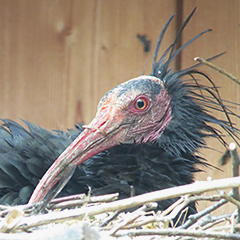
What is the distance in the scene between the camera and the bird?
6.79 feet

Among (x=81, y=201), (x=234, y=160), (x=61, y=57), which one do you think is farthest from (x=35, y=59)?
(x=234, y=160)

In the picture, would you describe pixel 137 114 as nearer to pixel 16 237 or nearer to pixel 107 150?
pixel 107 150

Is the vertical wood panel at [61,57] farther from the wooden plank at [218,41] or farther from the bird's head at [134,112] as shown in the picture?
the bird's head at [134,112]

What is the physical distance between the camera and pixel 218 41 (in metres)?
2.77

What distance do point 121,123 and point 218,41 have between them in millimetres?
1012

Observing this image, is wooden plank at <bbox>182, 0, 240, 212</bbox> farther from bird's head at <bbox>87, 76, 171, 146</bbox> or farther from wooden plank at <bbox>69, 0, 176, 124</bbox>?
bird's head at <bbox>87, 76, 171, 146</bbox>

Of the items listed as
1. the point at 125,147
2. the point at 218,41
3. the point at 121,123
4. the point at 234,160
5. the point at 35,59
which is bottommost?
the point at 125,147

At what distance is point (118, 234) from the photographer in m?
1.04

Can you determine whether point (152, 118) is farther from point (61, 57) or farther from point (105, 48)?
point (61, 57)

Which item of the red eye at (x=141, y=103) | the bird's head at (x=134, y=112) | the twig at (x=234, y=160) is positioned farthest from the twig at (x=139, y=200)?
the red eye at (x=141, y=103)

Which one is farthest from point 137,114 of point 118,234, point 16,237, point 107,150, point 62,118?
point 16,237

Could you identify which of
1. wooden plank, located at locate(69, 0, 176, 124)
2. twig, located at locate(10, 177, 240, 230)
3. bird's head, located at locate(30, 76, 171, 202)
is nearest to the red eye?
bird's head, located at locate(30, 76, 171, 202)

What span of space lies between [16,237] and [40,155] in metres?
1.27

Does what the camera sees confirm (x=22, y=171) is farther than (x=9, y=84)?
No
